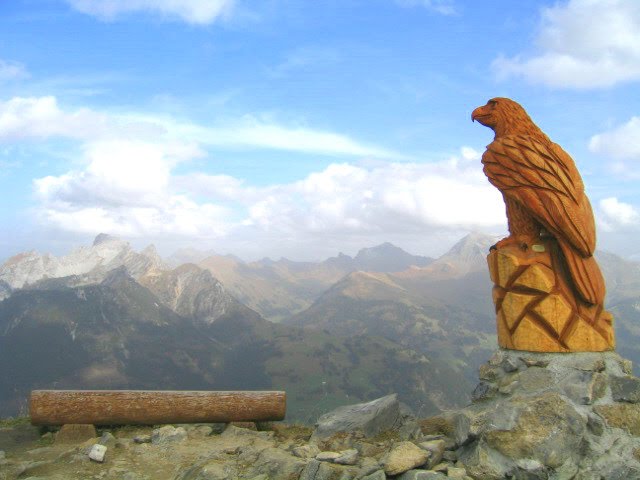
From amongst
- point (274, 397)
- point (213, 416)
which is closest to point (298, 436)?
point (274, 397)

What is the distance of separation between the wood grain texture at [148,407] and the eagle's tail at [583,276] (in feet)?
22.0

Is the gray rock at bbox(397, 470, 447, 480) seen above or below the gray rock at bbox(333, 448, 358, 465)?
above

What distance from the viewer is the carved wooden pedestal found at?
28.9ft

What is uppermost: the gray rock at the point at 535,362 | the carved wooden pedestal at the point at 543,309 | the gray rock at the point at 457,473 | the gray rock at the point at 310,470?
the carved wooden pedestal at the point at 543,309

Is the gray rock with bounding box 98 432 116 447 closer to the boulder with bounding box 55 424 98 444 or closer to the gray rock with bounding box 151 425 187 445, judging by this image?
the boulder with bounding box 55 424 98 444

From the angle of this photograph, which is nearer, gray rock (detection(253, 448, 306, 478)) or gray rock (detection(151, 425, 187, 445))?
gray rock (detection(253, 448, 306, 478))

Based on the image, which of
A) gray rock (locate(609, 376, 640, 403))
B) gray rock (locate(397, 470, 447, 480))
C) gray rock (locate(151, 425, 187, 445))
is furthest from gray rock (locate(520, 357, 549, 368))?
gray rock (locate(151, 425, 187, 445))

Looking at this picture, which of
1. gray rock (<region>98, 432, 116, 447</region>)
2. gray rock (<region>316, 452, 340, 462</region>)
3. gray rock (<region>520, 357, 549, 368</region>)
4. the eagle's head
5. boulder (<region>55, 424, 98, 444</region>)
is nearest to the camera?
gray rock (<region>316, 452, 340, 462</region>)

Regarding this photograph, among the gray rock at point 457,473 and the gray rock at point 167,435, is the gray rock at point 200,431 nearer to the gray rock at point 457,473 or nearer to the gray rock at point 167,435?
the gray rock at point 167,435

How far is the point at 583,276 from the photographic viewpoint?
8953 millimetres

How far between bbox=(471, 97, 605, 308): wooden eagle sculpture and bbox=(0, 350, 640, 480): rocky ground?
5.07 feet

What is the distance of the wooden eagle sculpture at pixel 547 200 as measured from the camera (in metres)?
8.89

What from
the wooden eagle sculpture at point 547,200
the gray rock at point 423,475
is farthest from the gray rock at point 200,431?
the wooden eagle sculpture at point 547,200

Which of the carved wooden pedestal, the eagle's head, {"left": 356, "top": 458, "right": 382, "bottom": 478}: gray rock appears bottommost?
{"left": 356, "top": 458, "right": 382, "bottom": 478}: gray rock
